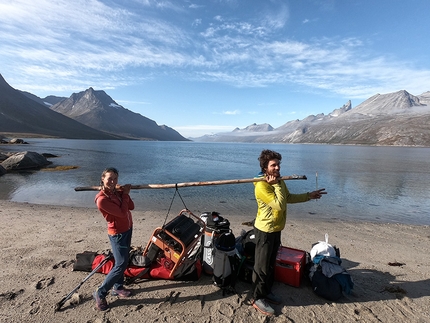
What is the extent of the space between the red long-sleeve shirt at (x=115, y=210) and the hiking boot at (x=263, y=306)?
3.04 m

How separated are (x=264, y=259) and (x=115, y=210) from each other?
3.09 meters

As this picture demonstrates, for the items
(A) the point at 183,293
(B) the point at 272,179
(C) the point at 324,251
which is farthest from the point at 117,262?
(C) the point at 324,251

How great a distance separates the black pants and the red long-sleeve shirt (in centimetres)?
269

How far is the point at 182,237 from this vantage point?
18.2 ft

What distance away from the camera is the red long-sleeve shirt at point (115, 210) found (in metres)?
4.75

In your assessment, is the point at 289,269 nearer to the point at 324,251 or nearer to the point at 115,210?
the point at 324,251

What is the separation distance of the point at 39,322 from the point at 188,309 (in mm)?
2716

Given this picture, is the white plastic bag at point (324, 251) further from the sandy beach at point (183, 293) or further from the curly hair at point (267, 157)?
the curly hair at point (267, 157)

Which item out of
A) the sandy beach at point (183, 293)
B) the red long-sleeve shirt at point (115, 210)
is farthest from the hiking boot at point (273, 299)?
the red long-sleeve shirt at point (115, 210)

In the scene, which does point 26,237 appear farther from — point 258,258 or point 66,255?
point 258,258

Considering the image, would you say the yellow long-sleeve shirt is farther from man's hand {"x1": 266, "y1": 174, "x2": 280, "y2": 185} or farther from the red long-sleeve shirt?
the red long-sleeve shirt

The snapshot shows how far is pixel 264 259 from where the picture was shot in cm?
497

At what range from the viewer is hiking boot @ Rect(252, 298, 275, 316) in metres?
4.91

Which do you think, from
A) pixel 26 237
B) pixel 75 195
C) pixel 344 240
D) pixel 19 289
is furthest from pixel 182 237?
pixel 75 195
